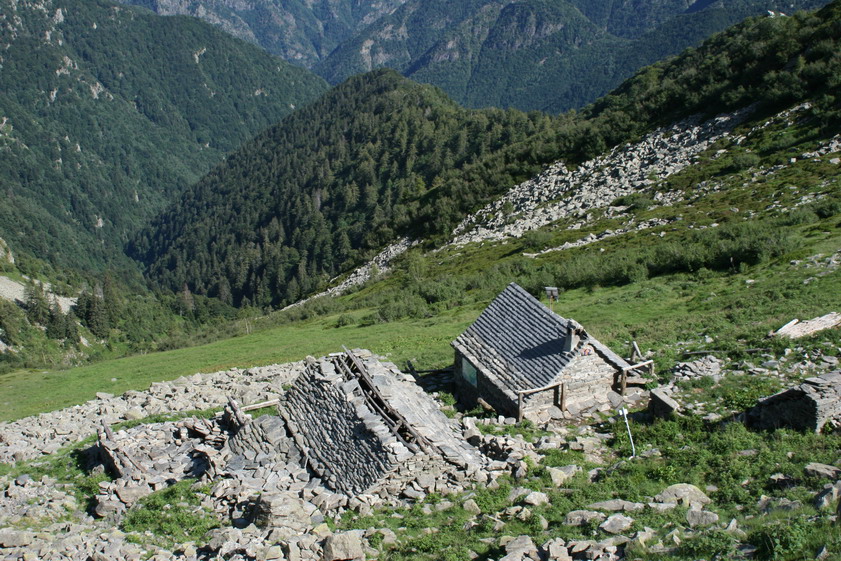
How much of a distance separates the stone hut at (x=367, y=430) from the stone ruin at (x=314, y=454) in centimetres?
3

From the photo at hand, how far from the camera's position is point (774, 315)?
84.2ft

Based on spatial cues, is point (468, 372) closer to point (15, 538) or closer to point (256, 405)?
point (256, 405)

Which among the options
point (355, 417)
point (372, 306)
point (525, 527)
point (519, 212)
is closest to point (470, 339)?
point (355, 417)

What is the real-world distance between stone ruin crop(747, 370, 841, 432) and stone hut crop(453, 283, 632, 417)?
520 centimetres

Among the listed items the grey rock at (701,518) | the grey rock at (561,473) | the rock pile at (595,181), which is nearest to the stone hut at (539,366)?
the grey rock at (561,473)

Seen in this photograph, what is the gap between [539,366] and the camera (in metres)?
20.6

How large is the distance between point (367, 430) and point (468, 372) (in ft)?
22.5

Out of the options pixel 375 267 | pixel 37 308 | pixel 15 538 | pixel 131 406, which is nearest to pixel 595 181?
pixel 375 267

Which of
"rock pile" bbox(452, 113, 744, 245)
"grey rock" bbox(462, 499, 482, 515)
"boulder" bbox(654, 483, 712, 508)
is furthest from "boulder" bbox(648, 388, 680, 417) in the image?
"rock pile" bbox(452, 113, 744, 245)

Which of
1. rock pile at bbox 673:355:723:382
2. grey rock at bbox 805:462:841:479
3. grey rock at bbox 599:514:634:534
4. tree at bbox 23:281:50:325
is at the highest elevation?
tree at bbox 23:281:50:325

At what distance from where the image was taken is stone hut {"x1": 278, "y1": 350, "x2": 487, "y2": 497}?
1638cm

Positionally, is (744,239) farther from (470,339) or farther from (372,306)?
(372,306)

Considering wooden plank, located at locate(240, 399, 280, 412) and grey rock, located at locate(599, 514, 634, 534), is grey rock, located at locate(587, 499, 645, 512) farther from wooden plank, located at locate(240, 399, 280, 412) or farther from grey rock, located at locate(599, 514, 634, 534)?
wooden plank, located at locate(240, 399, 280, 412)

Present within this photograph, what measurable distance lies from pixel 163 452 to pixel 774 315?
25.4 m
